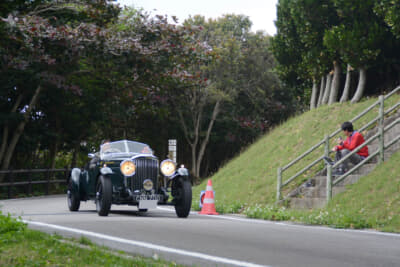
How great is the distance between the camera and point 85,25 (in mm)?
19016

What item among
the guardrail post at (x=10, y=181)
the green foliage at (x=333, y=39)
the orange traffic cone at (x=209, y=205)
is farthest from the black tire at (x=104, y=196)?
the guardrail post at (x=10, y=181)

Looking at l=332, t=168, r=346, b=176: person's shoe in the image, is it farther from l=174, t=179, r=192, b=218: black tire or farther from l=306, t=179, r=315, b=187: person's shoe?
l=174, t=179, r=192, b=218: black tire

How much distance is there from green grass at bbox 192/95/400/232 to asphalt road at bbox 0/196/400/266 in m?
0.94

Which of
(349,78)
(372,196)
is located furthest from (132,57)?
(372,196)

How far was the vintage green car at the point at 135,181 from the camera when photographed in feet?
43.8

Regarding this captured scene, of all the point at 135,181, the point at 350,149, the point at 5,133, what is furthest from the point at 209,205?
the point at 5,133

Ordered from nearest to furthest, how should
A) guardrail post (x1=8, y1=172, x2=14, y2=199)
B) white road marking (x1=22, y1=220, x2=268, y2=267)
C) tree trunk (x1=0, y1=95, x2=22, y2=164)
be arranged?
white road marking (x1=22, y1=220, x2=268, y2=267), guardrail post (x1=8, y1=172, x2=14, y2=199), tree trunk (x1=0, y1=95, x2=22, y2=164)

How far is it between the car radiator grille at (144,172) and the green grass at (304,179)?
2475mm

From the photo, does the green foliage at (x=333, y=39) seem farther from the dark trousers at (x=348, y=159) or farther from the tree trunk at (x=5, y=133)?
the tree trunk at (x=5, y=133)

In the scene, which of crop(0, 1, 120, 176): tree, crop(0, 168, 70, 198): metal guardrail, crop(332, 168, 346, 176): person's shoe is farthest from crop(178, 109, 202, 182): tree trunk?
crop(332, 168, 346, 176): person's shoe

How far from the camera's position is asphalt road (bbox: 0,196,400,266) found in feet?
24.8

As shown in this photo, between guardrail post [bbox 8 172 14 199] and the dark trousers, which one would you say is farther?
guardrail post [bbox 8 172 14 199]

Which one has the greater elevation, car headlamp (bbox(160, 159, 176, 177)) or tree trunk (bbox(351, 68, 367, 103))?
tree trunk (bbox(351, 68, 367, 103))

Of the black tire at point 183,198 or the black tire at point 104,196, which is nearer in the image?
the black tire at point 104,196
